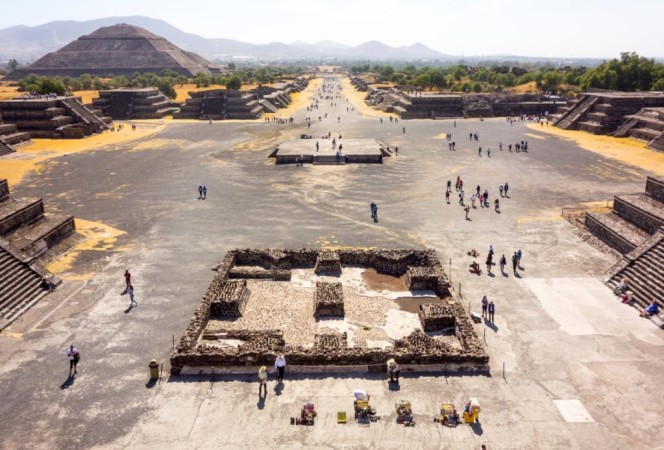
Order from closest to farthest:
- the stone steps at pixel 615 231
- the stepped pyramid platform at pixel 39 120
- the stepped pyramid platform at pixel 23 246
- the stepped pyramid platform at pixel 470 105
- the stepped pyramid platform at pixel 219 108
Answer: the stepped pyramid platform at pixel 23 246, the stone steps at pixel 615 231, the stepped pyramid platform at pixel 39 120, the stepped pyramid platform at pixel 219 108, the stepped pyramid platform at pixel 470 105

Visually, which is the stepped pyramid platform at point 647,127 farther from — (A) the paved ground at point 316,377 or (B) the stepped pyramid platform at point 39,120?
(B) the stepped pyramid platform at point 39,120

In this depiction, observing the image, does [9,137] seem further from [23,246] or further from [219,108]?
[23,246]

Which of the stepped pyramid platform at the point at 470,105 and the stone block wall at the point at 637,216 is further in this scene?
the stepped pyramid platform at the point at 470,105

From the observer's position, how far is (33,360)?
56.9 feet

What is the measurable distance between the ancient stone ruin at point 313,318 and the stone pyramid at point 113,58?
172955 millimetres

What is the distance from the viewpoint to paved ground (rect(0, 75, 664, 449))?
14148mm

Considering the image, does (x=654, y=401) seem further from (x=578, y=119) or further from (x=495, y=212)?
(x=578, y=119)

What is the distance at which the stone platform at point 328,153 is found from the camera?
50.7 m

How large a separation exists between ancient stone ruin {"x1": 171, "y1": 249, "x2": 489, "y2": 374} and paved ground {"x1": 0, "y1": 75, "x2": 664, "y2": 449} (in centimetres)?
78

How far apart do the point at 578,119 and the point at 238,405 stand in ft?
245

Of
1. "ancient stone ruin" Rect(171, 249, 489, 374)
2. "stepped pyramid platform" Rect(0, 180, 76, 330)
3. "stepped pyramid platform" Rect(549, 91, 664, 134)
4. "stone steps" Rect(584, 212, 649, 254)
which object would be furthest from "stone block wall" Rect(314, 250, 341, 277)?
"stepped pyramid platform" Rect(549, 91, 664, 134)

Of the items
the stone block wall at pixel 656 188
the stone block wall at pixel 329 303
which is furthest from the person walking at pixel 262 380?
the stone block wall at pixel 656 188

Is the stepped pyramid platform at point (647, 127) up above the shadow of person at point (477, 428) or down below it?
above

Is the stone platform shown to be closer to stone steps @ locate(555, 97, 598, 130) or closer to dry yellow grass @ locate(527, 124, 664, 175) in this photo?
dry yellow grass @ locate(527, 124, 664, 175)
